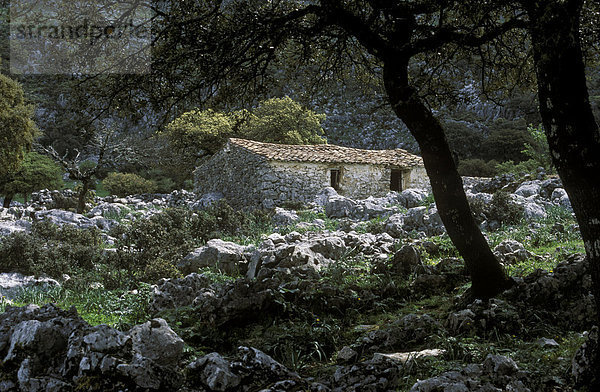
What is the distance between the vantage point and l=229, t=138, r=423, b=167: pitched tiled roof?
2356cm

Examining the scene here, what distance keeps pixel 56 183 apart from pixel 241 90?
87.8 feet

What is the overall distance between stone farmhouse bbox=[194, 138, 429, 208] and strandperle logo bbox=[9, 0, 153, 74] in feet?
53.5

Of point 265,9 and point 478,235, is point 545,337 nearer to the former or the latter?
point 478,235

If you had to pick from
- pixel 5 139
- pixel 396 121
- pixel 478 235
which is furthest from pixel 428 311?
pixel 396 121

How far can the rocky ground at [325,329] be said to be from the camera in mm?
3170

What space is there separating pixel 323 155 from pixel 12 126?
52.7ft

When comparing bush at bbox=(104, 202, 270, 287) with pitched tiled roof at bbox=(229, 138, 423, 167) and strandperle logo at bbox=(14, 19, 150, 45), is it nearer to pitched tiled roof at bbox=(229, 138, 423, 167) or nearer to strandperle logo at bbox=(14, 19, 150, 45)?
strandperle logo at bbox=(14, 19, 150, 45)

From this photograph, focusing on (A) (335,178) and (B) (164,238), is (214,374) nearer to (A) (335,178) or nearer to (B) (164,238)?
(B) (164,238)

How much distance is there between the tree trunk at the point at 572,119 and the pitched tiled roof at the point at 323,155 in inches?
779

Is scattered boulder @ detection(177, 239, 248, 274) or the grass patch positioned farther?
scattered boulder @ detection(177, 239, 248, 274)

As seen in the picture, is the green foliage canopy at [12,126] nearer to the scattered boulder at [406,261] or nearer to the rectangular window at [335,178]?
the rectangular window at [335,178]

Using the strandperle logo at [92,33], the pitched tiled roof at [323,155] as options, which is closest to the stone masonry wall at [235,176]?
the pitched tiled roof at [323,155]

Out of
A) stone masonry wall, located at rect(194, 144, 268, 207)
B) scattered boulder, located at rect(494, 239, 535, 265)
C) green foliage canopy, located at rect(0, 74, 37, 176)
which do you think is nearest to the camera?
scattered boulder, located at rect(494, 239, 535, 265)

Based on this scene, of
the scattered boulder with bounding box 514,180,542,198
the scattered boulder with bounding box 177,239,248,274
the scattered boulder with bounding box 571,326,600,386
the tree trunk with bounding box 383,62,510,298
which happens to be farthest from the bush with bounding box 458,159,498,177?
the scattered boulder with bounding box 571,326,600,386
